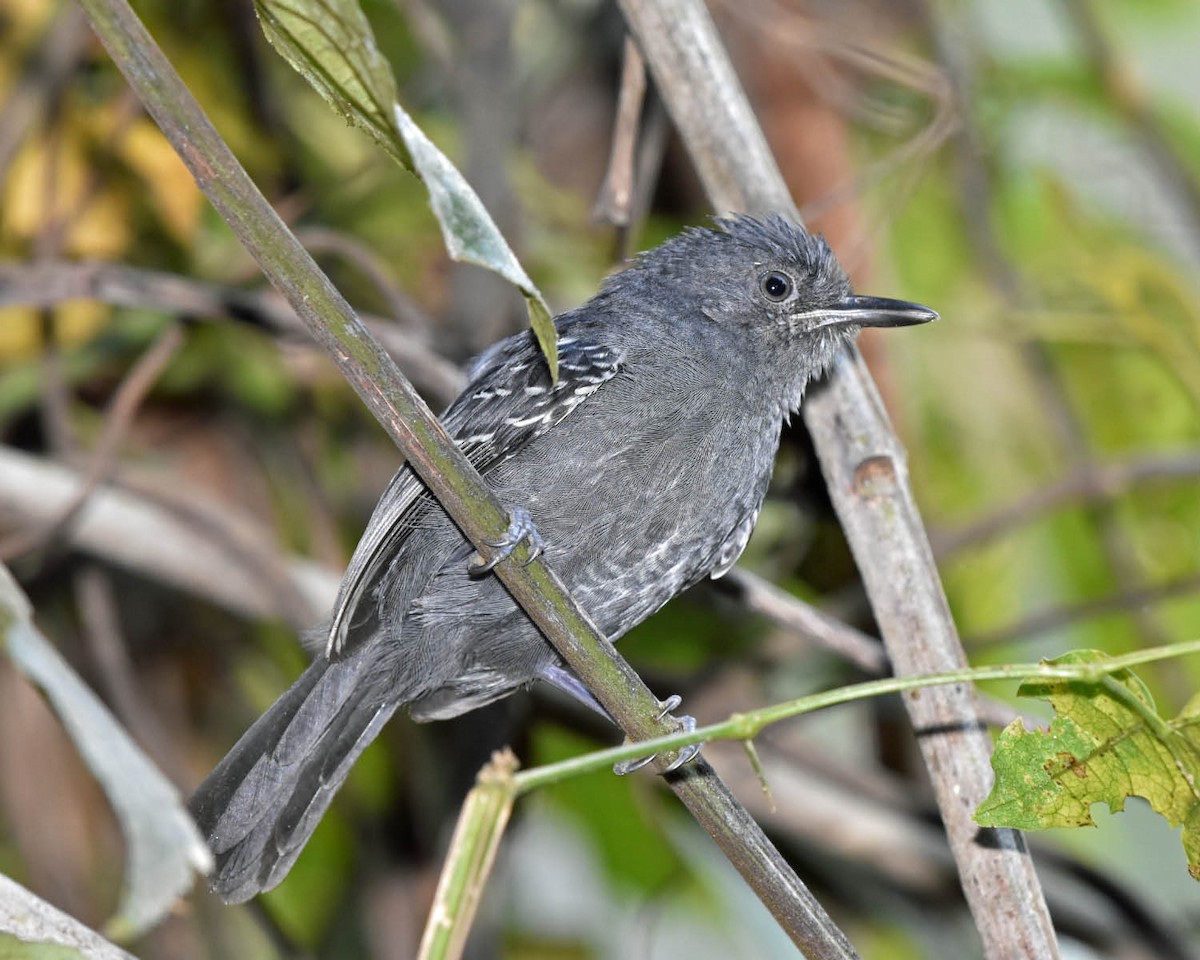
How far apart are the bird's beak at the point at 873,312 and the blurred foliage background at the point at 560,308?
1.74 feet

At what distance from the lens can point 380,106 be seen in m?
1.58

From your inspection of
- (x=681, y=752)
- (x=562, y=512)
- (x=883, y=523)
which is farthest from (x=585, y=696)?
(x=883, y=523)

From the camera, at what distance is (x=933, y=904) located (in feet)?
14.5

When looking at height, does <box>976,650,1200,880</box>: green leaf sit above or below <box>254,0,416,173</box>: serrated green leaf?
below

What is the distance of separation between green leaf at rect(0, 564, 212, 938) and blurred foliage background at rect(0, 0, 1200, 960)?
206cm

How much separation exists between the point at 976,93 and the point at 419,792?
3065 millimetres

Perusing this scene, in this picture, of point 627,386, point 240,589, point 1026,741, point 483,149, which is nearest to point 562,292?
point 483,149

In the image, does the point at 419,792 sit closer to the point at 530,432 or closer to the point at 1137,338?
the point at 530,432

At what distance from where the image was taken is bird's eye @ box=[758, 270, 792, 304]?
10.6 feet

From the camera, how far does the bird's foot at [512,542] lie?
1941 mm

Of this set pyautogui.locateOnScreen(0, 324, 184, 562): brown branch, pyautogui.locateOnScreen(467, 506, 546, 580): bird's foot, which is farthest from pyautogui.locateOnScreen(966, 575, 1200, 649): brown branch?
pyautogui.locateOnScreen(0, 324, 184, 562): brown branch

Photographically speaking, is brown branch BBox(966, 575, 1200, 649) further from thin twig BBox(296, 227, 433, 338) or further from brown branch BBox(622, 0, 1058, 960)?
thin twig BBox(296, 227, 433, 338)

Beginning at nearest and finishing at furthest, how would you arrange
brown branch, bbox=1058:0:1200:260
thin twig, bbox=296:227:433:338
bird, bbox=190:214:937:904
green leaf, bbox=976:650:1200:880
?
1. green leaf, bbox=976:650:1200:880
2. bird, bbox=190:214:937:904
3. thin twig, bbox=296:227:433:338
4. brown branch, bbox=1058:0:1200:260

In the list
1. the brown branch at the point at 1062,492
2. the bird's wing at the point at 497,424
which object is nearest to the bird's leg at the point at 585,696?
the bird's wing at the point at 497,424
